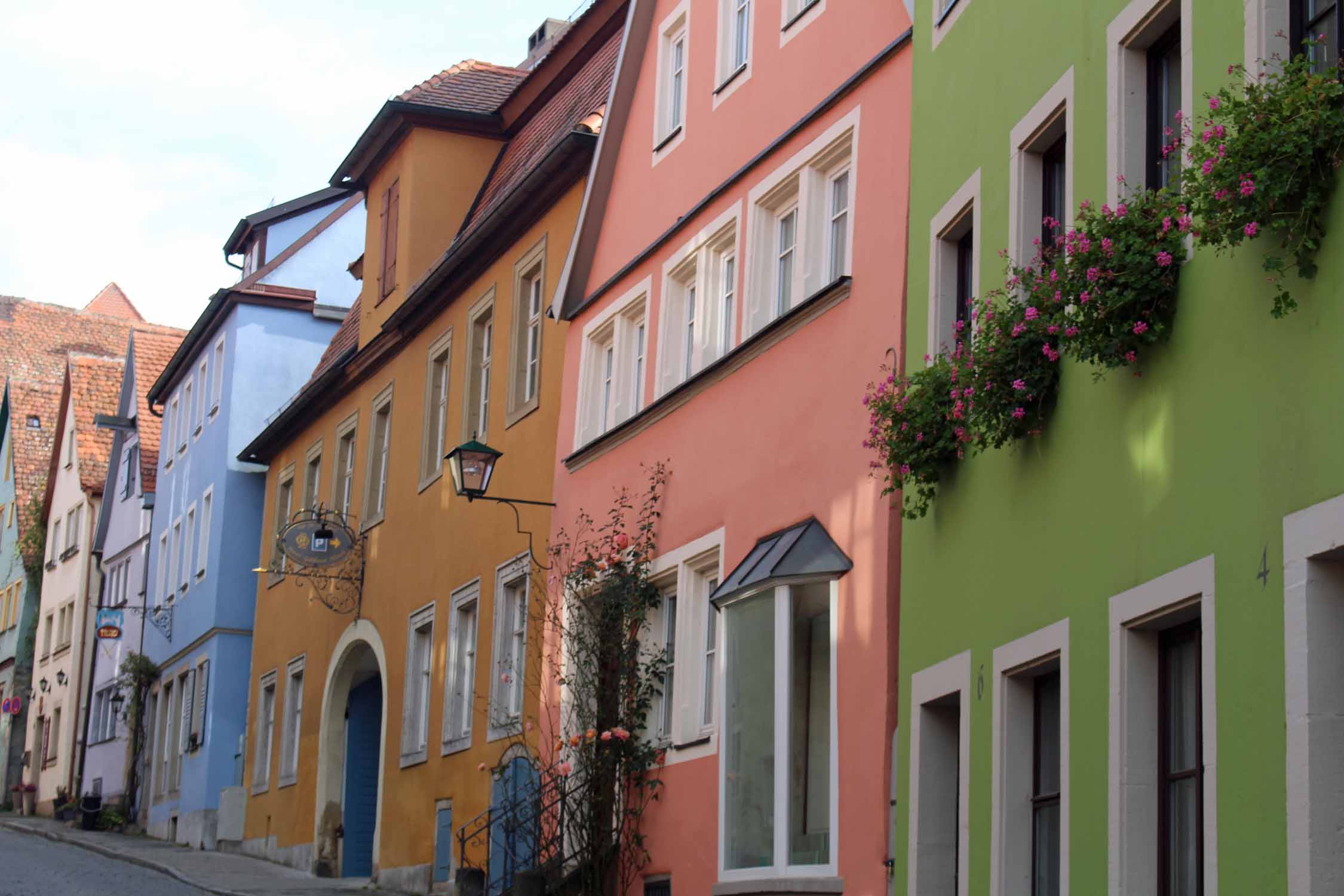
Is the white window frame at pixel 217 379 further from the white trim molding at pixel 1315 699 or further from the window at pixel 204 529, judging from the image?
the white trim molding at pixel 1315 699

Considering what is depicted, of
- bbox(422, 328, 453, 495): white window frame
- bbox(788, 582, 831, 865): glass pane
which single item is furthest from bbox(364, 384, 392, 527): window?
bbox(788, 582, 831, 865): glass pane

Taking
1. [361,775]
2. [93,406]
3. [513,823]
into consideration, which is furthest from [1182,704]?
[93,406]

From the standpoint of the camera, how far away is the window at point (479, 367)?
22.6m

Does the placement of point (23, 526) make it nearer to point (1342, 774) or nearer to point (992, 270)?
point (992, 270)

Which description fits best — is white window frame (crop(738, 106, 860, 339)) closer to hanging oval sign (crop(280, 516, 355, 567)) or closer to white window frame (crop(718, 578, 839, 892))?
white window frame (crop(718, 578, 839, 892))

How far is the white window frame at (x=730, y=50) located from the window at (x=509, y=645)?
5.26m

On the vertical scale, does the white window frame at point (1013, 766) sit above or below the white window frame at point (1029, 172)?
below

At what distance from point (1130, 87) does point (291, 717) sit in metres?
21.8

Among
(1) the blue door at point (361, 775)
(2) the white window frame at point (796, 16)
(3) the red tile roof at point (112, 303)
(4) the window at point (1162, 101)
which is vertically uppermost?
(3) the red tile roof at point (112, 303)

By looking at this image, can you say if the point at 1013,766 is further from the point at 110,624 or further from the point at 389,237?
the point at 110,624

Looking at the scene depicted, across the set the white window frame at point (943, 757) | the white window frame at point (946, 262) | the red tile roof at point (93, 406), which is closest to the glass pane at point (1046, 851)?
the white window frame at point (943, 757)

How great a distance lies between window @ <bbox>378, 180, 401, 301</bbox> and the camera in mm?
26266

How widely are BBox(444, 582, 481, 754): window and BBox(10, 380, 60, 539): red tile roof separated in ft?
117

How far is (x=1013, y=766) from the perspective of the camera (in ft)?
34.8
